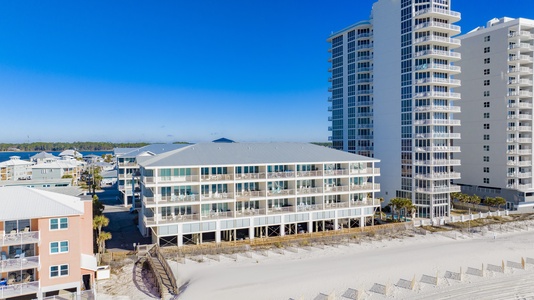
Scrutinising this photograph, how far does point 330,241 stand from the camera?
4247 centimetres

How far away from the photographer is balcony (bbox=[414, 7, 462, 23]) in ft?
174

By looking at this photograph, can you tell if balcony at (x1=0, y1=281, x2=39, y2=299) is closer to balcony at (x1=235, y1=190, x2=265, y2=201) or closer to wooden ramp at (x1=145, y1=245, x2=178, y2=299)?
wooden ramp at (x1=145, y1=245, x2=178, y2=299)

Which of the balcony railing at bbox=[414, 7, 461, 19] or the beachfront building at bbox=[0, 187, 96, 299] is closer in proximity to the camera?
the beachfront building at bbox=[0, 187, 96, 299]

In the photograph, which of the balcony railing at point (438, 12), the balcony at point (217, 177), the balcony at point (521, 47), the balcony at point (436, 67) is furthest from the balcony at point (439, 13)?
the balcony at point (217, 177)

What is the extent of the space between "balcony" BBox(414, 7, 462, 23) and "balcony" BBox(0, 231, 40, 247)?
5377cm

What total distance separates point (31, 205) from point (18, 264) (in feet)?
14.0

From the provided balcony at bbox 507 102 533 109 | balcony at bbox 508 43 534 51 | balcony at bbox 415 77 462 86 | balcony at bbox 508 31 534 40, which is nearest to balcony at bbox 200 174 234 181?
balcony at bbox 415 77 462 86

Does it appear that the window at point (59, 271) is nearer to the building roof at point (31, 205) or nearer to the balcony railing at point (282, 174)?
the building roof at point (31, 205)

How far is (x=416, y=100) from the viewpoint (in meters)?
54.6

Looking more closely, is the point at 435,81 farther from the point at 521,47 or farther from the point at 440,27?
the point at 521,47

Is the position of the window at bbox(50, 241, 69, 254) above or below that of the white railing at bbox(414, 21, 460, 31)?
below

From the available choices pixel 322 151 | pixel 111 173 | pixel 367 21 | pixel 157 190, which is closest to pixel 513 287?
pixel 322 151

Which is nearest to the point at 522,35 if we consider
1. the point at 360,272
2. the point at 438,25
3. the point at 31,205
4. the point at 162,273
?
the point at 438,25

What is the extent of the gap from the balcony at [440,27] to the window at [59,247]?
51.5m
